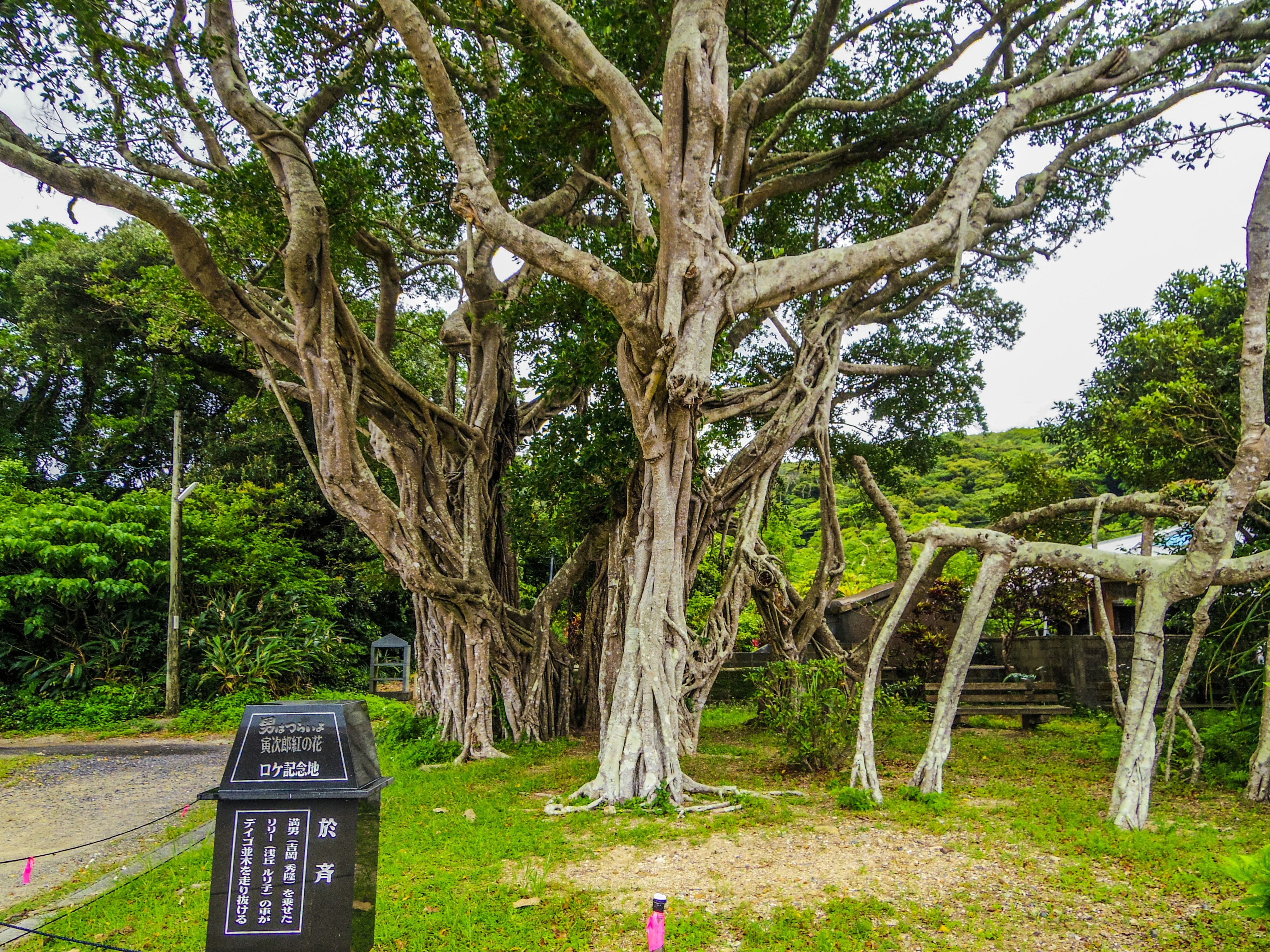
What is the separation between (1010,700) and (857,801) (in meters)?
5.78

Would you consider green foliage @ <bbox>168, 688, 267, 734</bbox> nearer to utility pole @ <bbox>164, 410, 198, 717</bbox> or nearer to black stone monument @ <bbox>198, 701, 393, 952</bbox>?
utility pole @ <bbox>164, 410, 198, 717</bbox>

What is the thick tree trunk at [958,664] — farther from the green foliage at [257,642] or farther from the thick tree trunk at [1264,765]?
the green foliage at [257,642]

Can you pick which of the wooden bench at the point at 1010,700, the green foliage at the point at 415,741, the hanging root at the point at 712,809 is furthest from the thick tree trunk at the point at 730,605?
the wooden bench at the point at 1010,700

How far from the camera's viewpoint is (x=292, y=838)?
2.73 m

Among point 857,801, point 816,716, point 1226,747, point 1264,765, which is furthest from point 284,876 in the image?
point 1226,747

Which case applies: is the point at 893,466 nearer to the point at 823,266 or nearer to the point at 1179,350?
the point at 1179,350

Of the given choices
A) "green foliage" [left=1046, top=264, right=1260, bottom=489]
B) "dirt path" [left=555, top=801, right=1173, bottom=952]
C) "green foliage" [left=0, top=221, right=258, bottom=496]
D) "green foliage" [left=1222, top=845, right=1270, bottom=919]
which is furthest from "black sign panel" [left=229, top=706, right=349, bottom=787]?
"green foliage" [left=0, top=221, right=258, bottom=496]

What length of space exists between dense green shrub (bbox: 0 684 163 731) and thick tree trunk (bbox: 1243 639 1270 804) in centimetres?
1346

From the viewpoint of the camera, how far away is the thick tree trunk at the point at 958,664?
18.4 feet

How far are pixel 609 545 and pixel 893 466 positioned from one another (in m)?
5.32

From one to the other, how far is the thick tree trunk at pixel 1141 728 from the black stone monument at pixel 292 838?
4632mm

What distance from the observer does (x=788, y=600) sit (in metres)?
9.43

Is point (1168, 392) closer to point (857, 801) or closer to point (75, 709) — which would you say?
point (857, 801)

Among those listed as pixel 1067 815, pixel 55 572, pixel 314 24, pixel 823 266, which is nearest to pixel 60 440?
pixel 55 572
